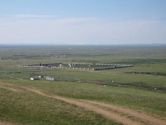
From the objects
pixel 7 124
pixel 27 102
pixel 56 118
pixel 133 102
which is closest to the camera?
pixel 7 124

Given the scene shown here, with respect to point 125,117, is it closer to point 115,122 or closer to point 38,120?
point 115,122

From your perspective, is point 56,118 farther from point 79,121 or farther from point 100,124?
point 100,124

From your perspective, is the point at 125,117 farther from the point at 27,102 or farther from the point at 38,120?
the point at 27,102

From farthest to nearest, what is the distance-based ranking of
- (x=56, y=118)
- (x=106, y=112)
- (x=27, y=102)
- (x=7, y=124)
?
(x=27, y=102), (x=106, y=112), (x=56, y=118), (x=7, y=124)

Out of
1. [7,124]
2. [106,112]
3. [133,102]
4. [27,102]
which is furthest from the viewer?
[133,102]

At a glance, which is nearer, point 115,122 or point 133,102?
point 115,122

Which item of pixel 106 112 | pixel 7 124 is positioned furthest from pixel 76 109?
pixel 7 124

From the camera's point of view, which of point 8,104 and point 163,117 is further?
point 8,104

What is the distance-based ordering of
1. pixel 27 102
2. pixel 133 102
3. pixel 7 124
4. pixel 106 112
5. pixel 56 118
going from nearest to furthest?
pixel 7 124 → pixel 56 118 → pixel 106 112 → pixel 27 102 → pixel 133 102

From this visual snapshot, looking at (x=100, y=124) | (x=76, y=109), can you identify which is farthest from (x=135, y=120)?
(x=76, y=109)
